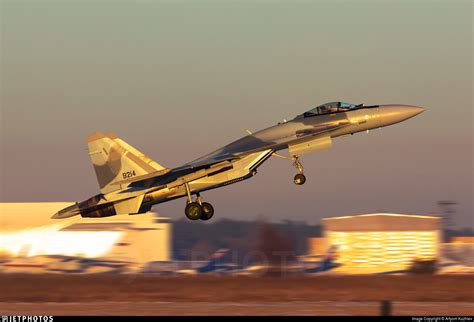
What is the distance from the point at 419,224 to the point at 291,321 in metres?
45.1

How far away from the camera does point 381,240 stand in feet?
216

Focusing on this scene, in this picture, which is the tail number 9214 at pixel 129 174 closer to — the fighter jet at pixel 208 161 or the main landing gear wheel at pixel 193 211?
the fighter jet at pixel 208 161

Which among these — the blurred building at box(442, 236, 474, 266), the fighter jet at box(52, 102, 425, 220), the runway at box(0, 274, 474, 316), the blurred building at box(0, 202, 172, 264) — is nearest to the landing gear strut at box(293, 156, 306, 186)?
the fighter jet at box(52, 102, 425, 220)

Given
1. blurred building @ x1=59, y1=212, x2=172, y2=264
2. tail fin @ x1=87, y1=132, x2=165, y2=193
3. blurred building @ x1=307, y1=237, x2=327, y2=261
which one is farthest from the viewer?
blurred building @ x1=307, y1=237, x2=327, y2=261

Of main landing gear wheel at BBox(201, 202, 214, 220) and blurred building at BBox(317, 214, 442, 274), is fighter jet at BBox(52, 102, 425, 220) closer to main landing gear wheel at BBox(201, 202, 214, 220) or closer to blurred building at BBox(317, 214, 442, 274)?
main landing gear wheel at BBox(201, 202, 214, 220)

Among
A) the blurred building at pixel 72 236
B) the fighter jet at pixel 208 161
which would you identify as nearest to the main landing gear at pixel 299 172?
the fighter jet at pixel 208 161

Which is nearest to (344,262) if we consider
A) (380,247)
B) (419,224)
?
(380,247)

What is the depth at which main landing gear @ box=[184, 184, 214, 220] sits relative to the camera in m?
35.0

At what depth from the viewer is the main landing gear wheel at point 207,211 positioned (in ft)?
116

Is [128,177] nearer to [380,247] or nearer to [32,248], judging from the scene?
[32,248]

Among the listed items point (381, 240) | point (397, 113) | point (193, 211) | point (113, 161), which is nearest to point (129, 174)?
point (113, 161)

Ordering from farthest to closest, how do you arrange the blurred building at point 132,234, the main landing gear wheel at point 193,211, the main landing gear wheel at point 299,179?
the blurred building at point 132,234, the main landing gear wheel at point 193,211, the main landing gear wheel at point 299,179

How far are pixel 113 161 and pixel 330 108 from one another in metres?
9.90

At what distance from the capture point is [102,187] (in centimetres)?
3606
